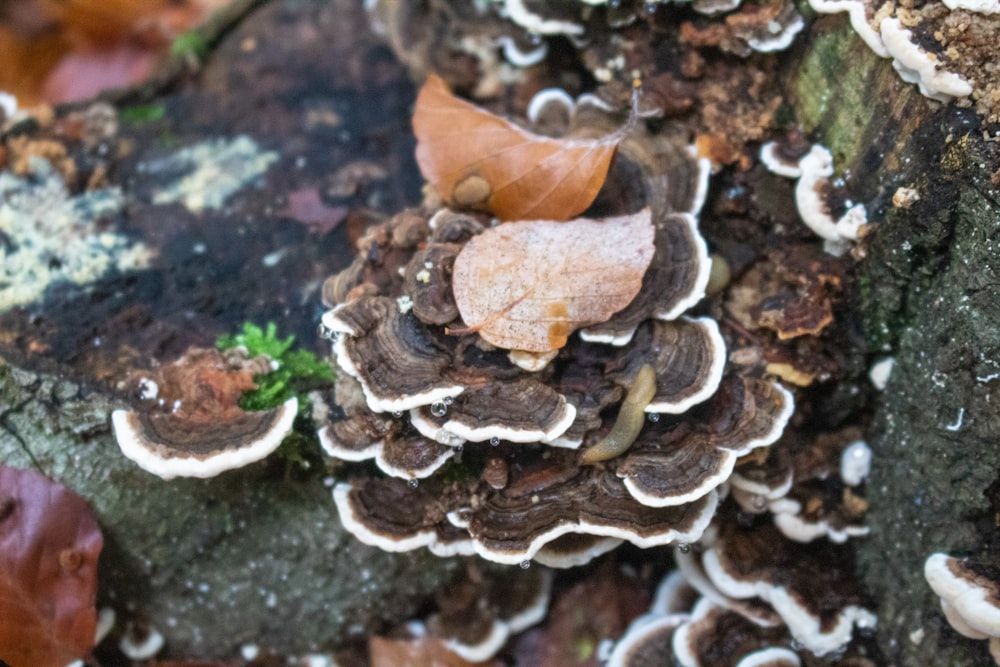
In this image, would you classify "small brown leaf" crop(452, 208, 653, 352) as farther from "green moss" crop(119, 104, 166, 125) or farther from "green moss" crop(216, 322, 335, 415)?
"green moss" crop(119, 104, 166, 125)

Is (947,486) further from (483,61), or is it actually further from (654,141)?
(483,61)

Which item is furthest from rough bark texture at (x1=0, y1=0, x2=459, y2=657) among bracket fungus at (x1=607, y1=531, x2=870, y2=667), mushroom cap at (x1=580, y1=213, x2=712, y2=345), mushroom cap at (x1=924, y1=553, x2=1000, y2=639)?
mushroom cap at (x1=924, y1=553, x2=1000, y2=639)

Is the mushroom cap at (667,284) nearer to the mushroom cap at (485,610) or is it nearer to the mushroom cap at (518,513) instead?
the mushroom cap at (518,513)

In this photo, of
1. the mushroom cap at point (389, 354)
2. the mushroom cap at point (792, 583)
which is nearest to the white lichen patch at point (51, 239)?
the mushroom cap at point (389, 354)

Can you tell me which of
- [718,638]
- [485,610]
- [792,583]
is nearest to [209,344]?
[485,610]

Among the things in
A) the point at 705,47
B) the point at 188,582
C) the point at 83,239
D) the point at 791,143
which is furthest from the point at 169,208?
the point at 791,143
